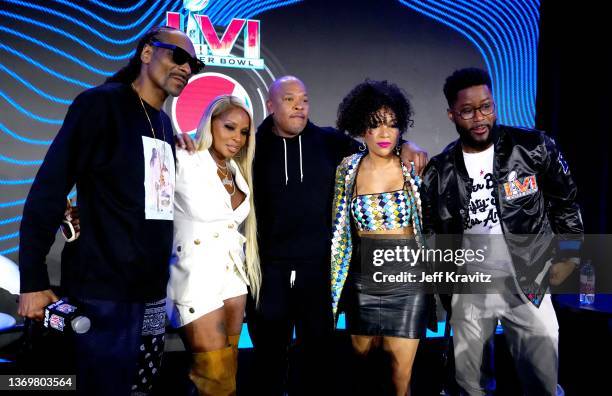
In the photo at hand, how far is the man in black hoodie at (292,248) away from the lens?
2697 millimetres

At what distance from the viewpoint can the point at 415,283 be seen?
8.38 feet

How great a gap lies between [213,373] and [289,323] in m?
0.69

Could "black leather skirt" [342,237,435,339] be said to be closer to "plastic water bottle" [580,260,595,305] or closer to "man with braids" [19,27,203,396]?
"man with braids" [19,27,203,396]

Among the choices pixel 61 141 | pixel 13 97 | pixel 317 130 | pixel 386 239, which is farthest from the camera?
pixel 13 97

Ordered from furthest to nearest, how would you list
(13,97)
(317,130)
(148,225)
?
1. (13,97)
2. (317,130)
3. (148,225)

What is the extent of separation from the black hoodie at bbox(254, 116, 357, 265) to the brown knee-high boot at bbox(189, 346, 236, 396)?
683mm

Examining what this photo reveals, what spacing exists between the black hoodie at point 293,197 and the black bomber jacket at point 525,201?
1.97 ft

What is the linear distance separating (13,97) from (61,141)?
111 inches

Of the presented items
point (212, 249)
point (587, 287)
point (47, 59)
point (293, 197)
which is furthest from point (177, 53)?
point (587, 287)

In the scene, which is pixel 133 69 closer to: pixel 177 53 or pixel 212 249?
pixel 177 53

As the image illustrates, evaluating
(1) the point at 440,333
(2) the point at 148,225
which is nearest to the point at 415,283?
(2) the point at 148,225

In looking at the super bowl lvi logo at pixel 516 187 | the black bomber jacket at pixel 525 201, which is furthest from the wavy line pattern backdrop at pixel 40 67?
the super bowl lvi logo at pixel 516 187

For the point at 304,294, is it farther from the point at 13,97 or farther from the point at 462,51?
the point at 462,51

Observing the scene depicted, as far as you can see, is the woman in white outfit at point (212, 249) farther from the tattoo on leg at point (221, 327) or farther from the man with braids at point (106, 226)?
the man with braids at point (106, 226)
